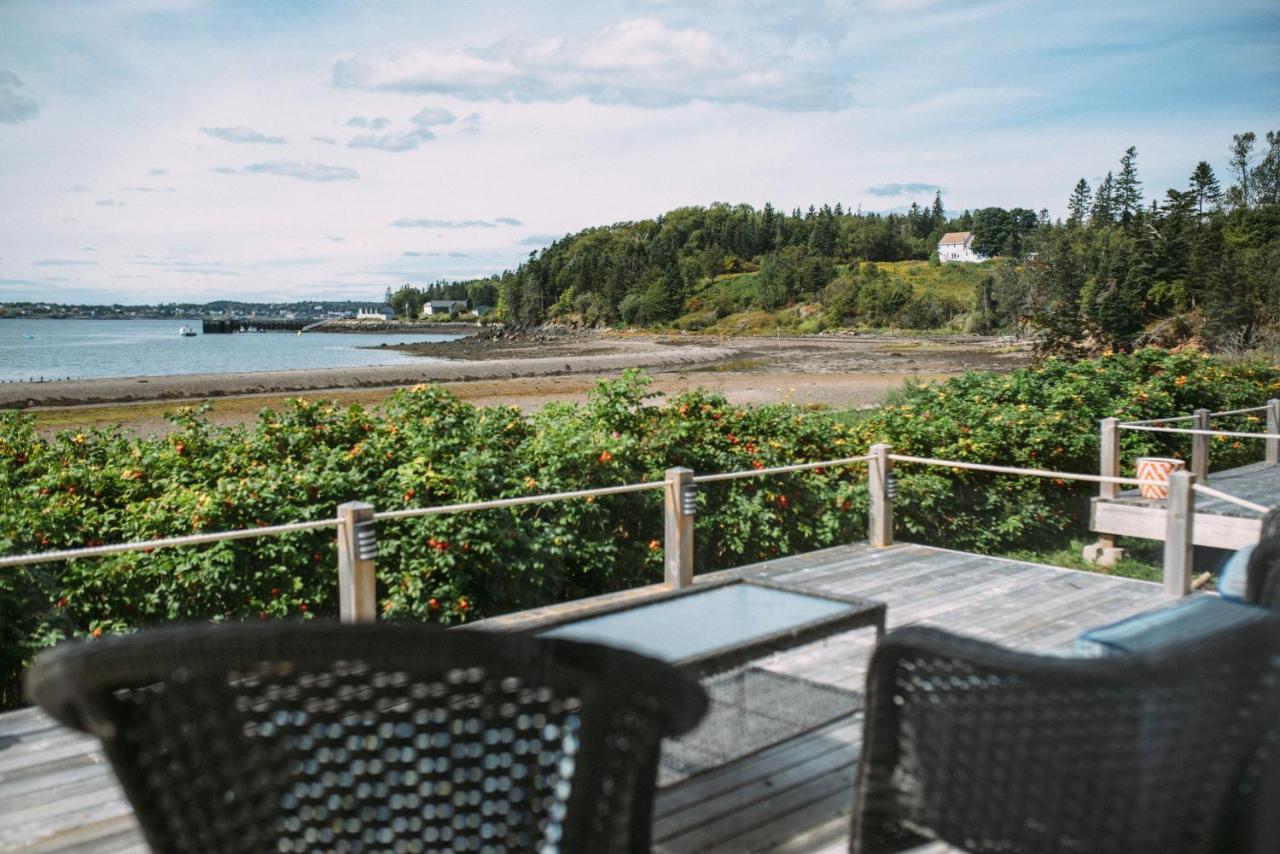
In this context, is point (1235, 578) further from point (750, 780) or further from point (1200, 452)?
point (1200, 452)

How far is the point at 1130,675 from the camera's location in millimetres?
1514

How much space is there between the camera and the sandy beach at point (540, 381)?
2950cm

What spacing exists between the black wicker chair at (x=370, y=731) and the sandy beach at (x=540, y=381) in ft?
61.4

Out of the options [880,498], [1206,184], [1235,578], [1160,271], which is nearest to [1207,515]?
[880,498]

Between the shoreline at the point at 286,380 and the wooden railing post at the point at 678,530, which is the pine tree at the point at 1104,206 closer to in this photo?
the shoreline at the point at 286,380

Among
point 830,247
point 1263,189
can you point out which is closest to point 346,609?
point 1263,189

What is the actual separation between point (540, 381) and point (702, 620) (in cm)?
3647

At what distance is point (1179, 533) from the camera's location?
5.75m

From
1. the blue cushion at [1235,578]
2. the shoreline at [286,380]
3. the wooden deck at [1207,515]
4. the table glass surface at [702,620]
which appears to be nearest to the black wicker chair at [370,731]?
the table glass surface at [702,620]

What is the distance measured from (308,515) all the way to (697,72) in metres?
9.69

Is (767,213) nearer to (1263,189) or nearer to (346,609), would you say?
(1263,189)

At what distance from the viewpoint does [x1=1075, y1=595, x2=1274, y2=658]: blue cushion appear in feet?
5.90

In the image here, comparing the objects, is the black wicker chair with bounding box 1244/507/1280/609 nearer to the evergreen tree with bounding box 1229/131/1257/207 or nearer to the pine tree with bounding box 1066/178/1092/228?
the evergreen tree with bounding box 1229/131/1257/207

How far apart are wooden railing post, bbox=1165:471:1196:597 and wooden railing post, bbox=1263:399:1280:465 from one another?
6.52m
